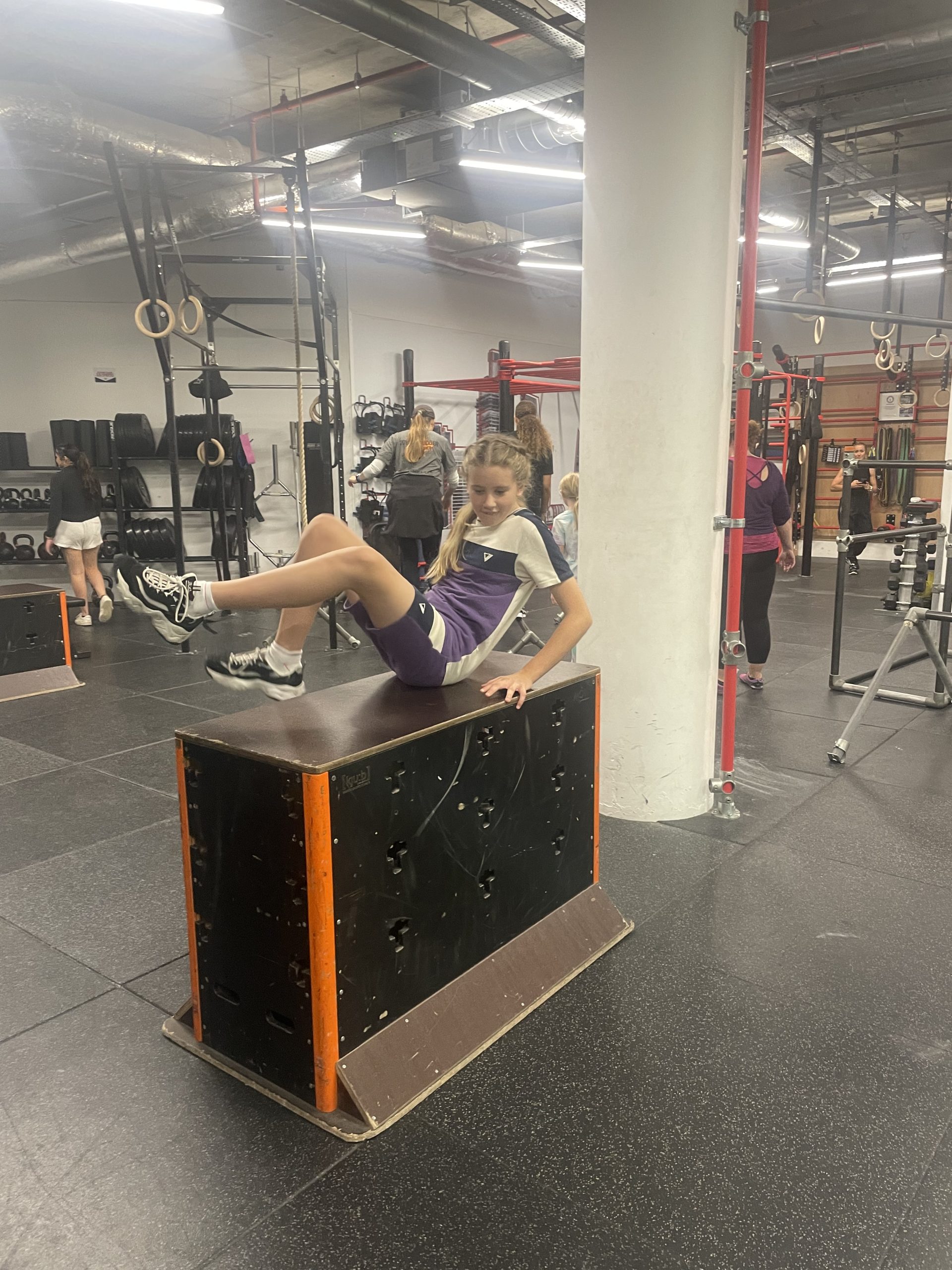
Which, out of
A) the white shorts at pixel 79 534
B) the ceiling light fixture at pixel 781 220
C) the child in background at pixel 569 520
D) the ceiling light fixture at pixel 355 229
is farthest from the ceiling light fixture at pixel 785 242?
the white shorts at pixel 79 534

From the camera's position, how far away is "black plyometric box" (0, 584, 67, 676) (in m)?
5.22

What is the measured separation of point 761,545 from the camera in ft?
15.5

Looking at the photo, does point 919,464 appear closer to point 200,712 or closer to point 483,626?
point 483,626

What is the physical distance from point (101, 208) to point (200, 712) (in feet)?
20.3

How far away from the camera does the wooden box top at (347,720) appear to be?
1.75 metres

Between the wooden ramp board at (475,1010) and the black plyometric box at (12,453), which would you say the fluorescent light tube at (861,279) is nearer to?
the black plyometric box at (12,453)

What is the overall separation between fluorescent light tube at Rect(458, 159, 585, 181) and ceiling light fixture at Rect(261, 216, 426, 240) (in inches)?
69.3

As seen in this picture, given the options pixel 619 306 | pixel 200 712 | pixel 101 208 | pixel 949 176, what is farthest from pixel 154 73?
pixel 949 176

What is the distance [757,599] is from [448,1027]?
3484 millimetres

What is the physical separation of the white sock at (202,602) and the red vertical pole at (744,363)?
1.78 m

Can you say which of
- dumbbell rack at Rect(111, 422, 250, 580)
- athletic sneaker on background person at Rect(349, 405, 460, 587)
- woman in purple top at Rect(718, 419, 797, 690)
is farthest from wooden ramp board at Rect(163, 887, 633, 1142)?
dumbbell rack at Rect(111, 422, 250, 580)

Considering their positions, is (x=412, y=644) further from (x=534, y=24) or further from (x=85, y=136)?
(x=85, y=136)

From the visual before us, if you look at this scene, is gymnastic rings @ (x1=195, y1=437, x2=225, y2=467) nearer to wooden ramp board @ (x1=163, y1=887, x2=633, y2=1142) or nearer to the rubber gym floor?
the rubber gym floor

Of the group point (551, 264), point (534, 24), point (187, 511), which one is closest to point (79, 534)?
point (187, 511)
